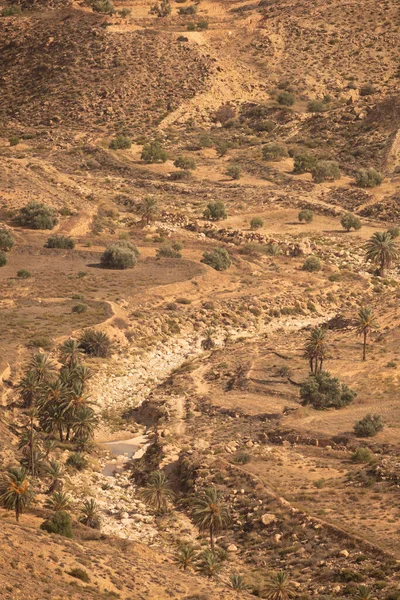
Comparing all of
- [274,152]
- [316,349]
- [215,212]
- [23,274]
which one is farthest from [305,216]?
[316,349]

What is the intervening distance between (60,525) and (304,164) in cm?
7873

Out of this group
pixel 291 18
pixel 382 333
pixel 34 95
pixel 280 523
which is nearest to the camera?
pixel 280 523

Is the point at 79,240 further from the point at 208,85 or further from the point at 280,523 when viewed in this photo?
the point at 280,523

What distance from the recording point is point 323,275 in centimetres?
11188

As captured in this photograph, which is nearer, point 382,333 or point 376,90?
point 382,333

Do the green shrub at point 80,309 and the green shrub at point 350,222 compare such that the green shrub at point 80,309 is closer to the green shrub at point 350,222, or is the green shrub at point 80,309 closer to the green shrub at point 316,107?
the green shrub at point 350,222

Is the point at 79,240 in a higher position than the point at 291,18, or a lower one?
lower

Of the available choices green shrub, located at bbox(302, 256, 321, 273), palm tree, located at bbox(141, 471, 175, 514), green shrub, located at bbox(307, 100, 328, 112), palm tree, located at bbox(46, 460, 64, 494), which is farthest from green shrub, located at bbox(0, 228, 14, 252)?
green shrub, located at bbox(307, 100, 328, 112)

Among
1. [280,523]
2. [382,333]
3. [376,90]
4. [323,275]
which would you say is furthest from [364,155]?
[280,523]

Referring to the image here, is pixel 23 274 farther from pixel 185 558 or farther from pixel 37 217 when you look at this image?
pixel 185 558

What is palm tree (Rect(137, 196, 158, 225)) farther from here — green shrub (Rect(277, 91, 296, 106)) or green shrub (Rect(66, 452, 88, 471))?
green shrub (Rect(66, 452, 88, 471))

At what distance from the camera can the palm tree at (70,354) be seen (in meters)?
83.8

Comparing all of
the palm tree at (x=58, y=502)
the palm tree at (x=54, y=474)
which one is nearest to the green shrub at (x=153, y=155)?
the palm tree at (x=54, y=474)

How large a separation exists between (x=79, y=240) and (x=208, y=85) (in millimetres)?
42313
